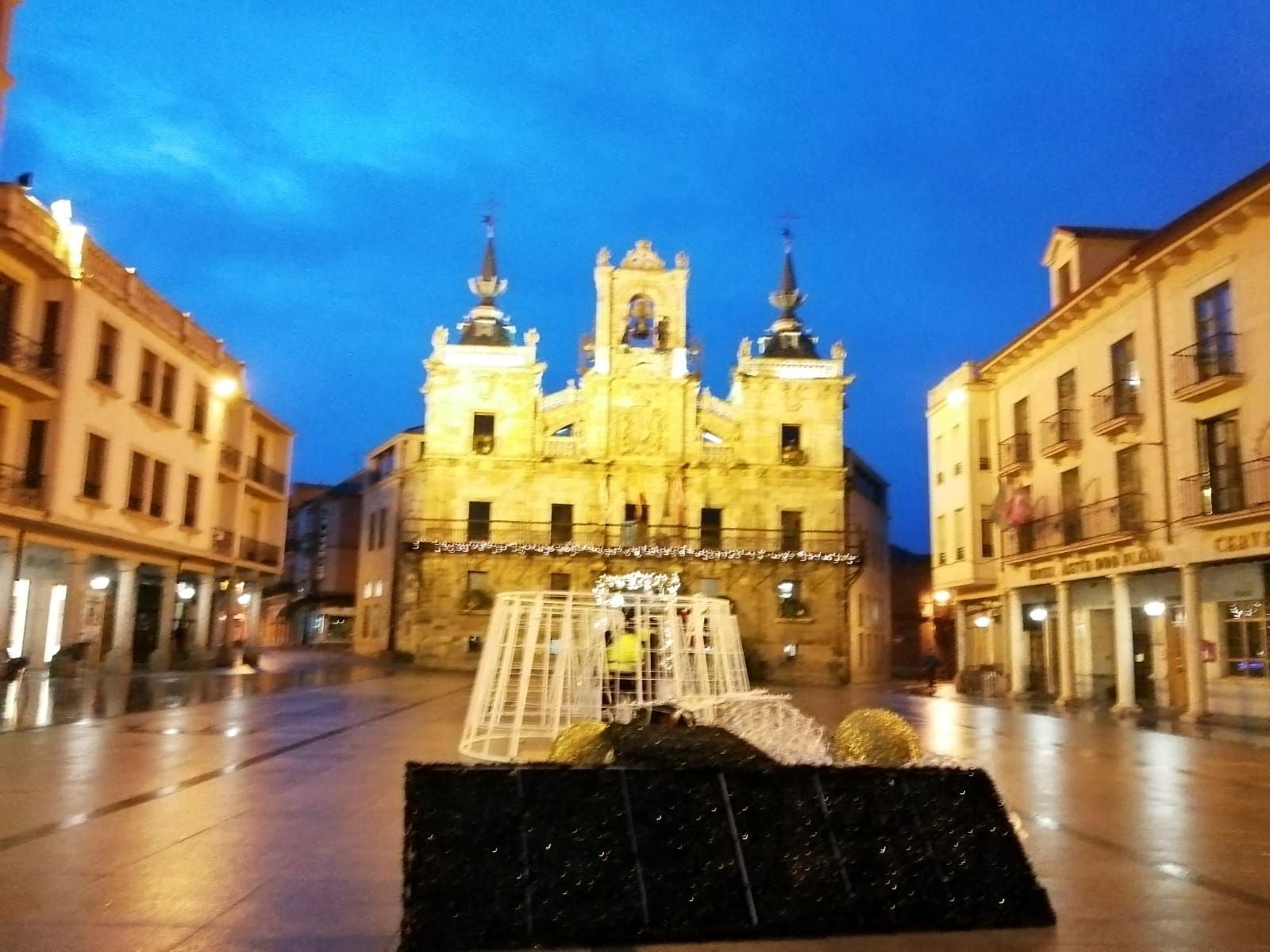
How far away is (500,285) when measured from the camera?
50000mm

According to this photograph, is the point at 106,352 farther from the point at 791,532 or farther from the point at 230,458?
the point at 791,532

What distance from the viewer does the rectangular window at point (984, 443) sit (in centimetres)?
3256

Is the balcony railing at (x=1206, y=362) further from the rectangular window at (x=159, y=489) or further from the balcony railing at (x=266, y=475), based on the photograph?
the balcony railing at (x=266, y=475)

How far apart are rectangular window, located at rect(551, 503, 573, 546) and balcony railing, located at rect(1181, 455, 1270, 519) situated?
2741 cm

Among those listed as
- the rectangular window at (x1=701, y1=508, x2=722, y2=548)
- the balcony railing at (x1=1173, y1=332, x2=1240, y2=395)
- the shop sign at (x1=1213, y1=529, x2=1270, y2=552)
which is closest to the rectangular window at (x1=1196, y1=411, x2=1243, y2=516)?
the shop sign at (x1=1213, y1=529, x2=1270, y2=552)

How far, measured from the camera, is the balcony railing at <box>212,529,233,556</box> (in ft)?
116

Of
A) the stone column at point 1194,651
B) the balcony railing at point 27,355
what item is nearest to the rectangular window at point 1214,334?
the stone column at point 1194,651

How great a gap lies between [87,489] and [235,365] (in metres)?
10.5

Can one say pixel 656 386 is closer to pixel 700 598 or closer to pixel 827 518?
pixel 827 518

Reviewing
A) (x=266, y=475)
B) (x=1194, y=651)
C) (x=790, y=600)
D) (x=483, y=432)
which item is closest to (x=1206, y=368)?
(x=1194, y=651)

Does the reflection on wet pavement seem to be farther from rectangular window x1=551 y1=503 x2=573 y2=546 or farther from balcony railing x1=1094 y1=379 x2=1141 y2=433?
balcony railing x1=1094 y1=379 x2=1141 y2=433

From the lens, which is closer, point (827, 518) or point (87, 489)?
point (87, 489)

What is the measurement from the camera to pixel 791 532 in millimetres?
45750

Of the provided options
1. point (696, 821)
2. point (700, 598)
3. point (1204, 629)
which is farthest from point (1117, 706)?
point (696, 821)
